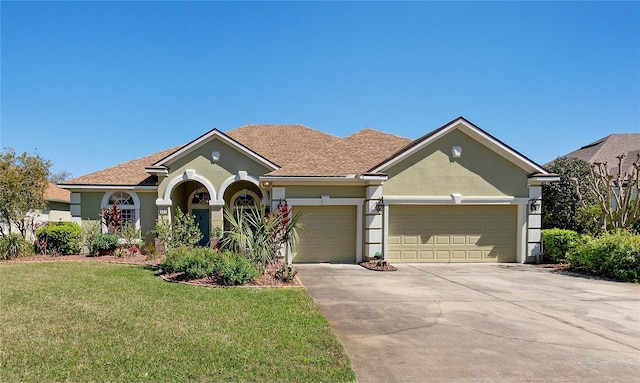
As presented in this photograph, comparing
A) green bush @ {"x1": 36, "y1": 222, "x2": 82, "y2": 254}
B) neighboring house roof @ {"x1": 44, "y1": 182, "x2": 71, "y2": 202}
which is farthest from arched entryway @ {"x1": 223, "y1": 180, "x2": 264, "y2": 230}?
neighboring house roof @ {"x1": 44, "y1": 182, "x2": 71, "y2": 202}

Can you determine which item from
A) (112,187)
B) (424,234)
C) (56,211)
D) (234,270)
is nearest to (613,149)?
(424,234)

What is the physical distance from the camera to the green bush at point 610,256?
1142cm

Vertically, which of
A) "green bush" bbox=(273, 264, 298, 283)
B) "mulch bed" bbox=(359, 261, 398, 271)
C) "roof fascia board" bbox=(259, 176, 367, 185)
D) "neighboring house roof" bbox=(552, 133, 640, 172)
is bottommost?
"mulch bed" bbox=(359, 261, 398, 271)

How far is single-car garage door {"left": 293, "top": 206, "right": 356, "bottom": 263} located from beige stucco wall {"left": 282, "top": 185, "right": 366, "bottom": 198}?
0.50 m

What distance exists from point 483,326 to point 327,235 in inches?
328

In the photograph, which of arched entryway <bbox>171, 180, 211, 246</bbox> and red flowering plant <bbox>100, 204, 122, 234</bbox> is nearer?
red flowering plant <bbox>100, 204, 122, 234</bbox>

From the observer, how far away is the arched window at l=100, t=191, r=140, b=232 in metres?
16.6

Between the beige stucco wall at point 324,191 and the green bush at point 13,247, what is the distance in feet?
36.2

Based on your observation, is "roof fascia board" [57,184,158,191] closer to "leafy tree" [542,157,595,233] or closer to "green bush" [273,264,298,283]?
"green bush" [273,264,298,283]

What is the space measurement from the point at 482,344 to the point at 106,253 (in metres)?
15.3

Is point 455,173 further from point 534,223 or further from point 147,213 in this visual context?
point 147,213

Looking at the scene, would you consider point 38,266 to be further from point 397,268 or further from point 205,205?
point 397,268

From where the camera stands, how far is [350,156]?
16.5 meters

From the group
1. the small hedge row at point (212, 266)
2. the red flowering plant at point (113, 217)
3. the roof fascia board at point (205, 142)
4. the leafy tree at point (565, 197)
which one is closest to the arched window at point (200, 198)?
the roof fascia board at point (205, 142)
